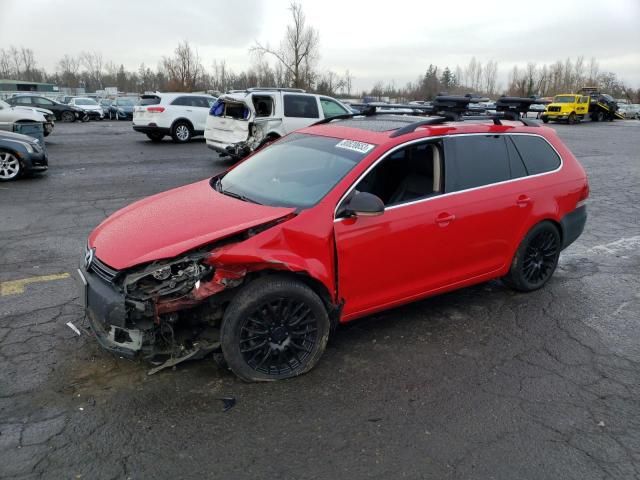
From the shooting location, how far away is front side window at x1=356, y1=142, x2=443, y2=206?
407cm

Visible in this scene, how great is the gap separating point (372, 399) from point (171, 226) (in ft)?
5.79

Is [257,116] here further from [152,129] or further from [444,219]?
[444,219]

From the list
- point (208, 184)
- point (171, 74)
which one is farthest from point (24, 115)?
point (171, 74)

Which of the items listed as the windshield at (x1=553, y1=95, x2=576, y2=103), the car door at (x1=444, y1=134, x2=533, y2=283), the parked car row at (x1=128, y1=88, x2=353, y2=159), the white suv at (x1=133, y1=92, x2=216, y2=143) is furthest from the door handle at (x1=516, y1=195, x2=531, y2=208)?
the windshield at (x1=553, y1=95, x2=576, y2=103)

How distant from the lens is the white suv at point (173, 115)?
17.6 m

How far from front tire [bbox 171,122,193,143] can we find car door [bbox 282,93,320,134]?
6577 millimetres

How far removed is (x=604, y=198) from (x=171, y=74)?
1713 inches

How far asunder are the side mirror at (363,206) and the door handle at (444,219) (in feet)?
2.22

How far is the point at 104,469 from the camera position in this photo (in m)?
2.61

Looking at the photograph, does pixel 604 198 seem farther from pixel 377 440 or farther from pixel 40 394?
pixel 40 394

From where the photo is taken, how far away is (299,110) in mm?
13000

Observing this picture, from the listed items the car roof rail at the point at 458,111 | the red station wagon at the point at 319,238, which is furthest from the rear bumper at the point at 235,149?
the red station wagon at the point at 319,238

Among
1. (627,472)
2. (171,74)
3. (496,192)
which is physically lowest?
(627,472)

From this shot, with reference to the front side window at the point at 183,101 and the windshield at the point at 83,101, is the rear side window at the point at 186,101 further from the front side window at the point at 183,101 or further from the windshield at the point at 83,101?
the windshield at the point at 83,101
